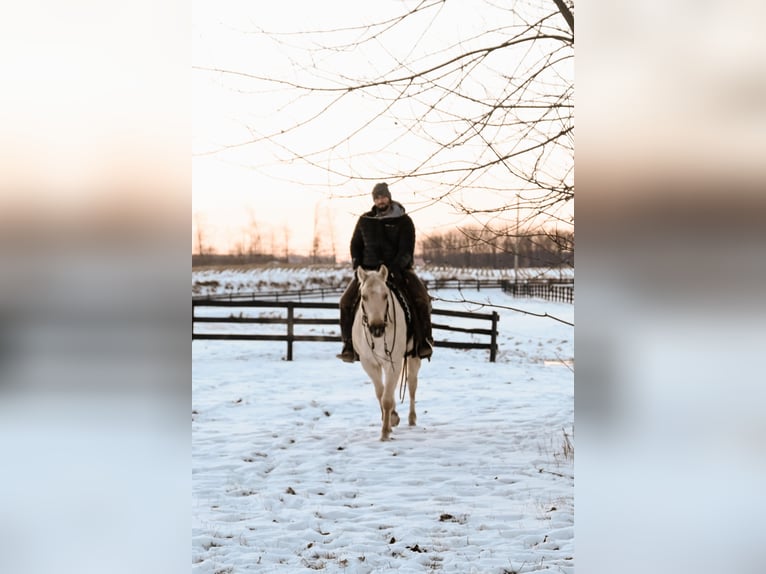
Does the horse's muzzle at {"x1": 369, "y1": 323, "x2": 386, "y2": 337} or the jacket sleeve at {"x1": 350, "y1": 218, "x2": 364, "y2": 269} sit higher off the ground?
the jacket sleeve at {"x1": 350, "y1": 218, "x2": 364, "y2": 269}

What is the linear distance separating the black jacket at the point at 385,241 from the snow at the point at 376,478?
1417mm

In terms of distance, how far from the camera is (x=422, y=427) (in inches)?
312

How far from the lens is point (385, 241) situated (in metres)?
7.52

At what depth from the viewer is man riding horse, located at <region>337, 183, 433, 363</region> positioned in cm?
745

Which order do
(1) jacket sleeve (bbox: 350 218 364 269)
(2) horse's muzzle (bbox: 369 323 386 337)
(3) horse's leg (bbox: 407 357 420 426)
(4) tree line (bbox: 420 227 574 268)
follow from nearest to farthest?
1. (4) tree line (bbox: 420 227 574 268)
2. (2) horse's muzzle (bbox: 369 323 386 337)
3. (1) jacket sleeve (bbox: 350 218 364 269)
4. (3) horse's leg (bbox: 407 357 420 426)

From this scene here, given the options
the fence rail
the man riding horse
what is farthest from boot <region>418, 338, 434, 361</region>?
the fence rail

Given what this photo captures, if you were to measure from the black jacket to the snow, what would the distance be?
4.65ft

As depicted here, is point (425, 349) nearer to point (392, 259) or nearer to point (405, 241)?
point (392, 259)

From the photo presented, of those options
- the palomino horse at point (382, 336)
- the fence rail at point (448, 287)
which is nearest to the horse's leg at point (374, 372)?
the palomino horse at point (382, 336)

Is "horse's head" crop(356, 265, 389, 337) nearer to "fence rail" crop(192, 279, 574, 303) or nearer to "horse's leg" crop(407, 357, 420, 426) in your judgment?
"horse's leg" crop(407, 357, 420, 426)

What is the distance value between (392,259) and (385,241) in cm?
24

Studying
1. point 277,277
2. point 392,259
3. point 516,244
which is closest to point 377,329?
point 392,259
